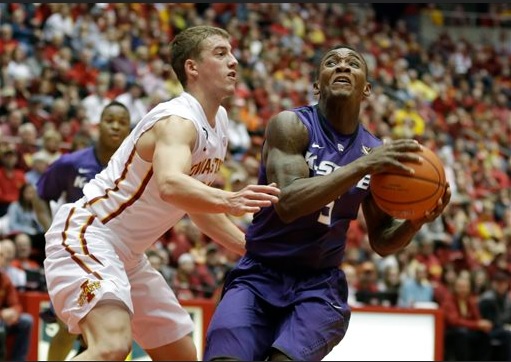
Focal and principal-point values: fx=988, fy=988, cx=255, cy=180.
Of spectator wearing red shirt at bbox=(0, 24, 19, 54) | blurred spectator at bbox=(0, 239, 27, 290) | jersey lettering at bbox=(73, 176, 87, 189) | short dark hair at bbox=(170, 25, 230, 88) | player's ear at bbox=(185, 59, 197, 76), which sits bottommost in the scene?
blurred spectator at bbox=(0, 239, 27, 290)

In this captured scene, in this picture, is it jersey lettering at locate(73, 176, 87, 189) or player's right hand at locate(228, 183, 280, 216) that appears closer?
player's right hand at locate(228, 183, 280, 216)

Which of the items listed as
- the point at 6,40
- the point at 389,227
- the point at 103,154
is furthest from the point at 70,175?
the point at 6,40

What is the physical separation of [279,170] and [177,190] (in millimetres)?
545

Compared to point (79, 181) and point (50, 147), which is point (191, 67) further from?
point (50, 147)

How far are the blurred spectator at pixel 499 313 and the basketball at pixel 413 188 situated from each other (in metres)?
8.39

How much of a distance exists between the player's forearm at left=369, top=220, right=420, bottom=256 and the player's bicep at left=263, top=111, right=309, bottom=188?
0.68 meters

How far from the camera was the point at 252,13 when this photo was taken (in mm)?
20938

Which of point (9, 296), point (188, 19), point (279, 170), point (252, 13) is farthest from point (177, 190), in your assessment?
point (252, 13)

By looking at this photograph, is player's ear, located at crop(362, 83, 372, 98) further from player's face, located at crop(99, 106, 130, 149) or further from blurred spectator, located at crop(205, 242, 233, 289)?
blurred spectator, located at crop(205, 242, 233, 289)

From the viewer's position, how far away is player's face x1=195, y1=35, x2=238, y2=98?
17.3 ft

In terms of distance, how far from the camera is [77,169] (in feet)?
25.0

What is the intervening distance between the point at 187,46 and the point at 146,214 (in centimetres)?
94

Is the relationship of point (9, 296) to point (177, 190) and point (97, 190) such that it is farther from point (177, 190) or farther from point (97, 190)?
point (177, 190)

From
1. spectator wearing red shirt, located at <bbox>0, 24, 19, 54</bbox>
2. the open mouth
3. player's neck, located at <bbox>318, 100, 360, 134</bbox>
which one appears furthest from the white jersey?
spectator wearing red shirt, located at <bbox>0, 24, 19, 54</bbox>
